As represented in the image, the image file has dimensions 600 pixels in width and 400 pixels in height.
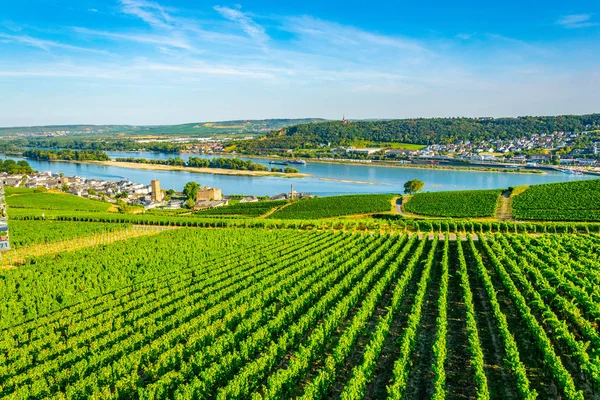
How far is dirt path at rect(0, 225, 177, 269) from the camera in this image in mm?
33072

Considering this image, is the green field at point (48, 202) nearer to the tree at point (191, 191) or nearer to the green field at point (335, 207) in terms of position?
the tree at point (191, 191)

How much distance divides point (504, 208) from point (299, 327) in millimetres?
47382

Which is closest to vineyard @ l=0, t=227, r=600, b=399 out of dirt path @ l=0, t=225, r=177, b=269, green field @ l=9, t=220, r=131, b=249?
dirt path @ l=0, t=225, r=177, b=269

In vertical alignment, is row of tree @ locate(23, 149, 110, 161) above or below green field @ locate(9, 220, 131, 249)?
above

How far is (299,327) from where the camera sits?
58.7 feet

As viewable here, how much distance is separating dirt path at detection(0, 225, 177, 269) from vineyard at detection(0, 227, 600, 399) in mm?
2013

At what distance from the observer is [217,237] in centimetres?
4050

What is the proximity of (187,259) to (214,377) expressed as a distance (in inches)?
745

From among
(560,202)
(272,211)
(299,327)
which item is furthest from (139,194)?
(299,327)

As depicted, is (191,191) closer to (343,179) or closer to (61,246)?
(61,246)

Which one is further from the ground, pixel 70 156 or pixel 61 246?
pixel 70 156

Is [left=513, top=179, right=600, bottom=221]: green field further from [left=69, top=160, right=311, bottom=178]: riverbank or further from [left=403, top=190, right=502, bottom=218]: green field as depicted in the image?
[left=69, top=160, right=311, bottom=178]: riverbank

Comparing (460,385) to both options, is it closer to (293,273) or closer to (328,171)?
(293,273)

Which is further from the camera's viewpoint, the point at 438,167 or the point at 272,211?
the point at 438,167
